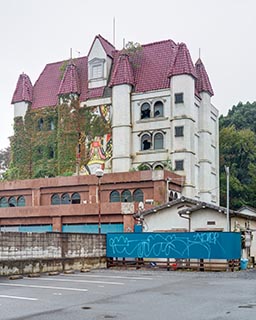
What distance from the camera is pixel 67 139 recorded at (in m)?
50.2

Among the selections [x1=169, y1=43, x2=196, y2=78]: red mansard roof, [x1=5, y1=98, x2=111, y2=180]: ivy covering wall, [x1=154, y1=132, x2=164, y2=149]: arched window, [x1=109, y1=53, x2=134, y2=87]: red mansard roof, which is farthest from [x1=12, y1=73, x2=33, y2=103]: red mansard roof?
[x1=169, y1=43, x2=196, y2=78]: red mansard roof

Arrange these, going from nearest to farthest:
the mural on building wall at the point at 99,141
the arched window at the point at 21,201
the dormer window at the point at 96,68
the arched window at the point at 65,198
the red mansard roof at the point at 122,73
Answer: the arched window at the point at 65,198
the arched window at the point at 21,201
the red mansard roof at the point at 122,73
the mural on building wall at the point at 99,141
the dormer window at the point at 96,68

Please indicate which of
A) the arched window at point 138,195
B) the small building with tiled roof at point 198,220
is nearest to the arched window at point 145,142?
the arched window at point 138,195

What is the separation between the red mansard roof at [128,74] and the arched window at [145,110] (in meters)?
1.38

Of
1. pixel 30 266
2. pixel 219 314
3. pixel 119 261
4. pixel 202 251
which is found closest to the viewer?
pixel 219 314

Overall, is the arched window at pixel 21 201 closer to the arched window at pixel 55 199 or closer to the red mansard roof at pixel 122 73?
the arched window at pixel 55 199

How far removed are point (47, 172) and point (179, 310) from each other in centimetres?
4120

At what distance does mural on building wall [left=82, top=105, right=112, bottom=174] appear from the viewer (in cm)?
4850

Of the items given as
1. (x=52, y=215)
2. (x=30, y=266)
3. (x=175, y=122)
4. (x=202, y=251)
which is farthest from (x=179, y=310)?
(x=175, y=122)

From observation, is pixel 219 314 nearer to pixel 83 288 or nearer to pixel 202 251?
pixel 83 288

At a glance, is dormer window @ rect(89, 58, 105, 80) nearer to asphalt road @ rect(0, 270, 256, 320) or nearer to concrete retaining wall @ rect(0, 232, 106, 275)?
concrete retaining wall @ rect(0, 232, 106, 275)

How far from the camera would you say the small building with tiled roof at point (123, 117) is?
45844 millimetres

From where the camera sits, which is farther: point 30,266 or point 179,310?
point 30,266

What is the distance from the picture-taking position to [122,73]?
4778cm
